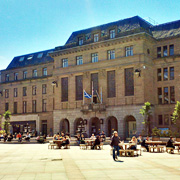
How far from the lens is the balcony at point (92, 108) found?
53219mm

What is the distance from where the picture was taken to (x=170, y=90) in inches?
2016

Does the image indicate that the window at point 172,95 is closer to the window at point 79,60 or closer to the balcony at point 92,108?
the balcony at point 92,108

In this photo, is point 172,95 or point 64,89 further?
point 64,89

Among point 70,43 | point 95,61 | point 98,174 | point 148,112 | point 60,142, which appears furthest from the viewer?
A: point 70,43

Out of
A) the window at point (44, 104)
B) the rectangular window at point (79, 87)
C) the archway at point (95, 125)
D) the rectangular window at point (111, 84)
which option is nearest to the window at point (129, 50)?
the rectangular window at point (111, 84)

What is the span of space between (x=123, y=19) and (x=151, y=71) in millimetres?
10854

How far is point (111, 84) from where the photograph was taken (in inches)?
2116

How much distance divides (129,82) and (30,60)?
1201 inches

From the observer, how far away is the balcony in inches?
2095

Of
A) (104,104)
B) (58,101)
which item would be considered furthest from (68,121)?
(104,104)

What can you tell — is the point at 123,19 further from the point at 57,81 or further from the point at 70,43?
the point at 57,81

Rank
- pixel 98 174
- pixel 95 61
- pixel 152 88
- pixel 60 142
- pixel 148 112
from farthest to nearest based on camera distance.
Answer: pixel 95 61 < pixel 152 88 < pixel 148 112 < pixel 60 142 < pixel 98 174

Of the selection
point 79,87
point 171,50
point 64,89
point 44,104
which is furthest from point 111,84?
point 44,104

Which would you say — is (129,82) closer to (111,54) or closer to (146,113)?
(111,54)
